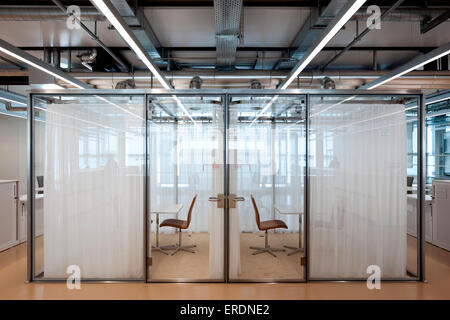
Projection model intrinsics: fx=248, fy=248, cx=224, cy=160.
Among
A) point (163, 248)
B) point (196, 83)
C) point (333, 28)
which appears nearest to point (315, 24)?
point (333, 28)

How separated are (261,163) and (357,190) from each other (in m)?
1.27

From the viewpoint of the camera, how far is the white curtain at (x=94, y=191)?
3.10m

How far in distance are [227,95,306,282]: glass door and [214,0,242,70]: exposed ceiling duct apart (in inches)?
32.0

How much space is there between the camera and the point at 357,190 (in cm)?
316

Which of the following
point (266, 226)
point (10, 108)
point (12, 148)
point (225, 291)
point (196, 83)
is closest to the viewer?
point (225, 291)

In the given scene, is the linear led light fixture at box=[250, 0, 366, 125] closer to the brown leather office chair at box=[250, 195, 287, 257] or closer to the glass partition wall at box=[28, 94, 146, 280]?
the brown leather office chair at box=[250, 195, 287, 257]

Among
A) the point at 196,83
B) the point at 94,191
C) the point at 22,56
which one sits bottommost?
the point at 94,191

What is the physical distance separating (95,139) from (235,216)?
1.99m

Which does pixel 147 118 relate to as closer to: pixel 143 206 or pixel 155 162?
pixel 155 162

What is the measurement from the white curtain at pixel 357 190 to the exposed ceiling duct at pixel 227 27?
138cm

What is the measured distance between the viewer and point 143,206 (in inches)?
122

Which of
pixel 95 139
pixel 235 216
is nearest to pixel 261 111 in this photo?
pixel 235 216

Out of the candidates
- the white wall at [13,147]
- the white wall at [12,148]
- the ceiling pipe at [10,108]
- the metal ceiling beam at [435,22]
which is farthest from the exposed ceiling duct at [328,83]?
the white wall at [12,148]

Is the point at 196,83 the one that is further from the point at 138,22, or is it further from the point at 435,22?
the point at 435,22
